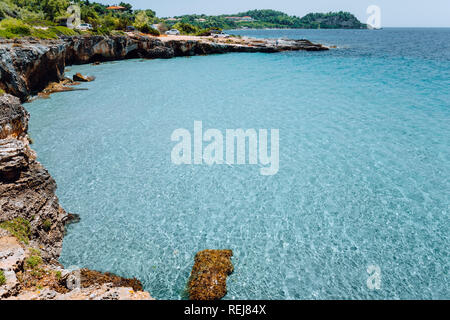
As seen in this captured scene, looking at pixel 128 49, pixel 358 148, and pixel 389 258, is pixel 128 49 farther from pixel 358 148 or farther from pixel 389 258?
pixel 389 258

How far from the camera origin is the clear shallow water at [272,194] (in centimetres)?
840

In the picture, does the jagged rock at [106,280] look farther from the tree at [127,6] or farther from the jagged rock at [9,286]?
the tree at [127,6]

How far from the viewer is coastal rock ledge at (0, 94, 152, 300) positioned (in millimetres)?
5676

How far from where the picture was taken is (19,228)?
8211 mm

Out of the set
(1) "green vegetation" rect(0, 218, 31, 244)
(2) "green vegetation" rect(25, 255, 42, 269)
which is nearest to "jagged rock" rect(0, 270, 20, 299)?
(2) "green vegetation" rect(25, 255, 42, 269)

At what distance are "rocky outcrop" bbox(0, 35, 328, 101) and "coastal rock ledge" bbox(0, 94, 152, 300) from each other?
13.3 m

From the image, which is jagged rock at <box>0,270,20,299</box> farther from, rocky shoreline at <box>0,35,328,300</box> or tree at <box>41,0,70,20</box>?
tree at <box>41,0,70,20</box>

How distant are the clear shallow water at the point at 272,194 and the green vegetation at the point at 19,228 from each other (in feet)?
4.79

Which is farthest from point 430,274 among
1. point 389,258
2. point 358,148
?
point 358,148

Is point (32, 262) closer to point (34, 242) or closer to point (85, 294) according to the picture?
point (85, 294)

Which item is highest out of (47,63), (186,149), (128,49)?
(128,49)

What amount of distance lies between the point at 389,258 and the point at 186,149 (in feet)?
37.3

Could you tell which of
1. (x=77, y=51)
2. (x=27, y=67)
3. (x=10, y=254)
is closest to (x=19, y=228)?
(x=10, y=254)

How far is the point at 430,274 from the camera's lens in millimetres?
8156
